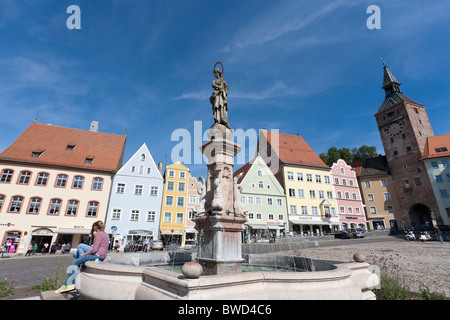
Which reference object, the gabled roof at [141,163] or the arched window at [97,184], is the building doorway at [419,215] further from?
the arched window at [97,184]

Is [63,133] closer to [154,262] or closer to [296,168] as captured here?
[154,262]

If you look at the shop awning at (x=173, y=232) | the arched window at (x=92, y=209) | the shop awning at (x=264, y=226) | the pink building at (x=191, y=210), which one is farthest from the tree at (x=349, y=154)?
the arched window at (x=92, y=209)

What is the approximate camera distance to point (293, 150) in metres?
43.3

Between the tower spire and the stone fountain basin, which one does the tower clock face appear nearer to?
the tower spire

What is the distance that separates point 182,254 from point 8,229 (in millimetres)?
26435

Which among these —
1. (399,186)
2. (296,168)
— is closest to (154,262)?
(296,168)

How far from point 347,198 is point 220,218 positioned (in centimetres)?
4292

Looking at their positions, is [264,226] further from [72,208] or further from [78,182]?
[78,182]

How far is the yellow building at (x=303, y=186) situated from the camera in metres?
36.9

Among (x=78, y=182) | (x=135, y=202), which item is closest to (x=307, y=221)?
(x=135, y=202)

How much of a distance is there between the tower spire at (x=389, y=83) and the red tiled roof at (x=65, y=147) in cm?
5881

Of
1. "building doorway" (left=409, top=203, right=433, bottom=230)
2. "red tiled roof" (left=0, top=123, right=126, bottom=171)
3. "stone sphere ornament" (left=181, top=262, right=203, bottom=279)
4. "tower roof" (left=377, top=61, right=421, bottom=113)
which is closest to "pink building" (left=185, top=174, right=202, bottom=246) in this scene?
"red tiled roof" (left=0, top=123, right=126, bottom=171)

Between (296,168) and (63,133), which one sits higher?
(63,133)
